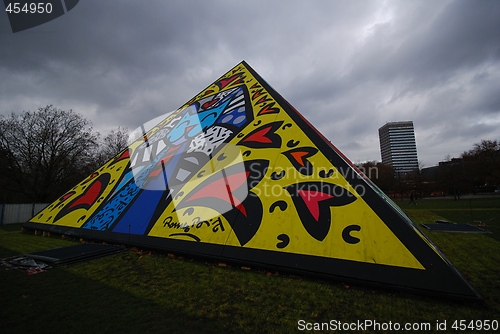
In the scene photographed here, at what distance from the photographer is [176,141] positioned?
8.43 metres

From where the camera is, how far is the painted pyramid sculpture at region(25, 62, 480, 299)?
330 centimetres

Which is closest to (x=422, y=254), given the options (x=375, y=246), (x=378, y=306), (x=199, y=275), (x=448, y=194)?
(x=375, y=246)

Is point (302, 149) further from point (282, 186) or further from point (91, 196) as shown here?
point (91, 196)

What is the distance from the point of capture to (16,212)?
1494cm

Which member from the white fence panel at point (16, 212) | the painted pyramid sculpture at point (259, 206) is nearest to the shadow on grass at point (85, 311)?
the painted pyramid sculpture at point (259, 206)

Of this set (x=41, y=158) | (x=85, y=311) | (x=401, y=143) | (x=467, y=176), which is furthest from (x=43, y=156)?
(x=401, y=143)

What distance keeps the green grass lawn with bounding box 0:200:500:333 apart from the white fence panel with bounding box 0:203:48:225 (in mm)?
15093

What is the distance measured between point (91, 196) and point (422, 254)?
9.77 meters

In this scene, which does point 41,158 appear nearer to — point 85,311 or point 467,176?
point 85,311

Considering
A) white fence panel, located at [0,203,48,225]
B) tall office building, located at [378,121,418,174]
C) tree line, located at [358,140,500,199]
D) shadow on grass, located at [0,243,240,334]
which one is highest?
tall office building, located at [378,121,418,174]

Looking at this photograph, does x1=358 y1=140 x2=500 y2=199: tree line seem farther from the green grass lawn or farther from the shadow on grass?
the shadow on grass

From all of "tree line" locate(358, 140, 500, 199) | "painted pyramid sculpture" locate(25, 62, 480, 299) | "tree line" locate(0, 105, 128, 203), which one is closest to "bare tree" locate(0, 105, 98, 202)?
"tree line" locate(0, 105, 128, 203)

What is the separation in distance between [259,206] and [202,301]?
2.09 meters

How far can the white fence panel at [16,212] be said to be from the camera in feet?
46.7
